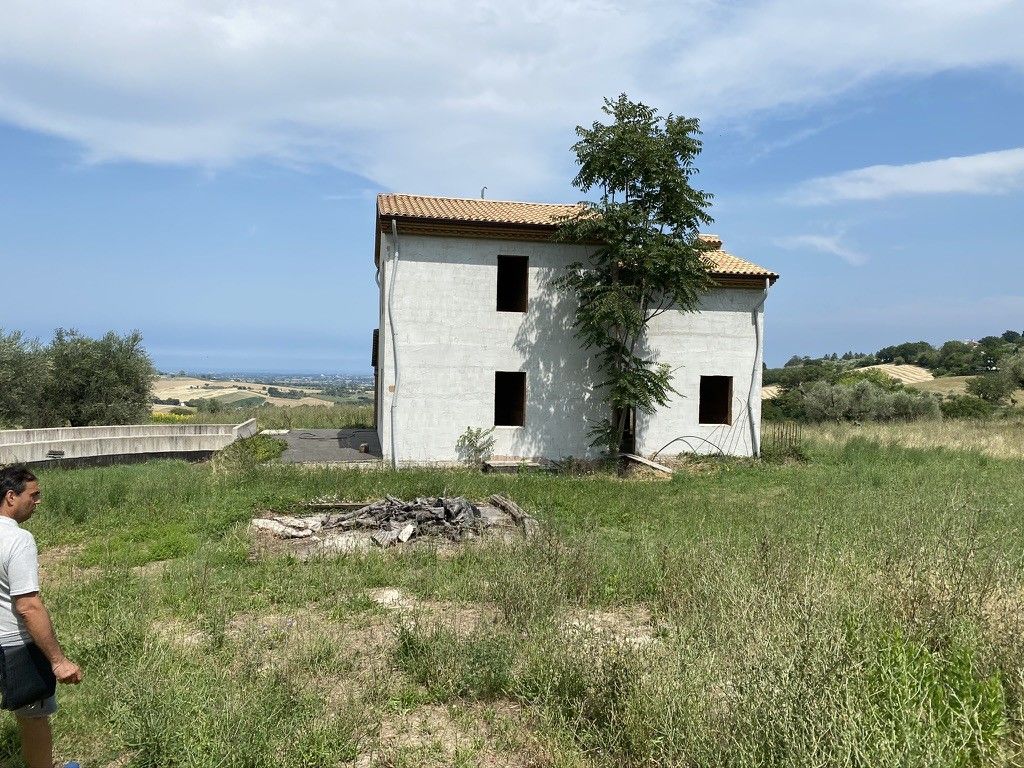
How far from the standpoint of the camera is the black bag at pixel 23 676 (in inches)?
123

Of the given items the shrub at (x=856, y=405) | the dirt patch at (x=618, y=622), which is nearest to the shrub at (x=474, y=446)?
the dirt patch at (x=618, y=622)

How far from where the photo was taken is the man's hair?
3230 millimetres

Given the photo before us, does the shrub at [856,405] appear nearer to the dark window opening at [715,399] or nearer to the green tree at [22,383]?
the dark window opening at [715,399]

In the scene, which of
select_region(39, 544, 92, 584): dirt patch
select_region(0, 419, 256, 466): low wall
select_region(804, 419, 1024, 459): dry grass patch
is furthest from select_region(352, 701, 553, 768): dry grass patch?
select_region(804, 419, 1024, 459): dry grass patch

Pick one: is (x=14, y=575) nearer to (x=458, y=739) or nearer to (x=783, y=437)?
(x=458, y=739)

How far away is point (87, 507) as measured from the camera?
925cm

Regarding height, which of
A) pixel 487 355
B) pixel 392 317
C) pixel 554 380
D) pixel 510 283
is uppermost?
pixel 510 283

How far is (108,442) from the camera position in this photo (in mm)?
14070

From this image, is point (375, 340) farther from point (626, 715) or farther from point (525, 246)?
point (626, 715)

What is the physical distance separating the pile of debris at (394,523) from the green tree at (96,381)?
12.7 meters

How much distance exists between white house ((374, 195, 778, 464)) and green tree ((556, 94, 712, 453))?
3.24 ft

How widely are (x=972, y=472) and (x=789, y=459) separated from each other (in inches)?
147

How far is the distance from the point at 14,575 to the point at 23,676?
1.75 ft

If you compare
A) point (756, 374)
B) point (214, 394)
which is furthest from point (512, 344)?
point (214, 394)
